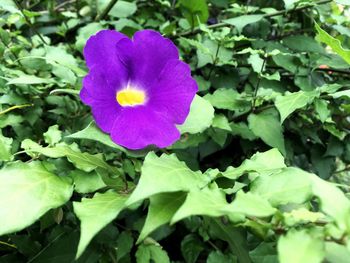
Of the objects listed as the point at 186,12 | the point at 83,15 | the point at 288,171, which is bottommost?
the point at 83,15

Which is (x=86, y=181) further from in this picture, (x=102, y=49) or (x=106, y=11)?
(x=106, y=11)

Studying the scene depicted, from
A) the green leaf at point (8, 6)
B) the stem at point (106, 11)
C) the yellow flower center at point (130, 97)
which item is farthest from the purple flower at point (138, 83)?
the stem at point (106, 11)

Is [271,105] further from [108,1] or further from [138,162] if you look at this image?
[108,1]

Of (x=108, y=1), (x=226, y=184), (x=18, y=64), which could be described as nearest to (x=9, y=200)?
(x=226, y=184)

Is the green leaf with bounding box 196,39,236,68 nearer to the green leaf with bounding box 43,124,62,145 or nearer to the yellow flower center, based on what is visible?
the yellow flower center

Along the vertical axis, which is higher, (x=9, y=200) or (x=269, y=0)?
(x=9, y=200)

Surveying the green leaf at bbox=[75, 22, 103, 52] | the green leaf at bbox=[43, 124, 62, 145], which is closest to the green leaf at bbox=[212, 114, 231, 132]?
the green leaf at bbox=[43, 124, 62, 145]
